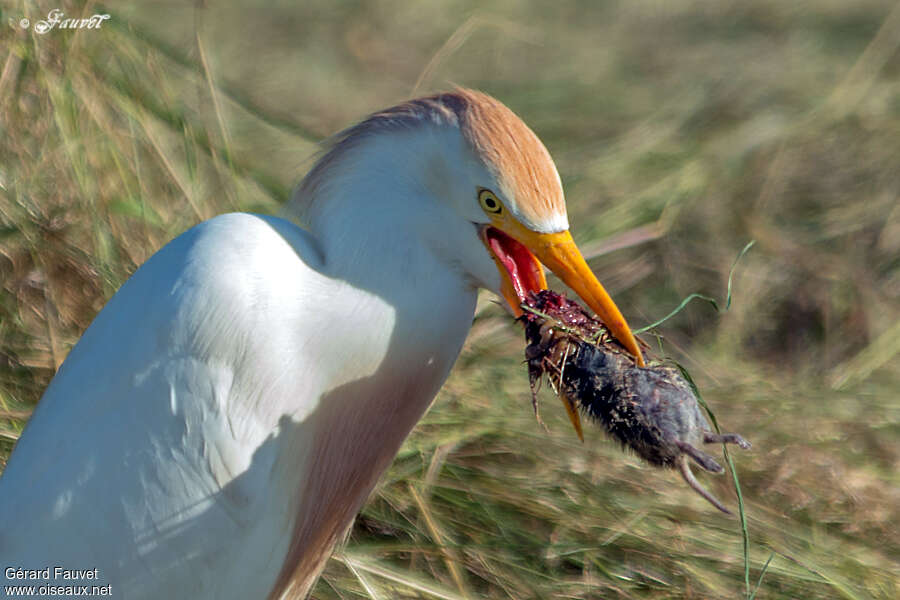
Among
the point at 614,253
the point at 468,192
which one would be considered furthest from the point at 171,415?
the point at 614,253

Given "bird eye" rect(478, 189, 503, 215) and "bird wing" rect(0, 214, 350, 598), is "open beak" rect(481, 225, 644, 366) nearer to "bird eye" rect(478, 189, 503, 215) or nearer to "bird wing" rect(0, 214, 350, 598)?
"bird eye" rect(478, 189, 503, 215)

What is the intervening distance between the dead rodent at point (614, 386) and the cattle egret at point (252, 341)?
0.04 metres

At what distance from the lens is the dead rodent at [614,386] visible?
1.29 metres

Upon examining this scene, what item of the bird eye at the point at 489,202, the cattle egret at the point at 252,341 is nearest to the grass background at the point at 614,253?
the cattle egret at the point at 252,341

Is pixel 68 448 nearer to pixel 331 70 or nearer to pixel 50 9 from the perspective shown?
pixel 50 9

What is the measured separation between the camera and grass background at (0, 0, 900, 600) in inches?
80.6

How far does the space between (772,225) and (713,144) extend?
31 centimetres

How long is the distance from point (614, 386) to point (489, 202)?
28 cm

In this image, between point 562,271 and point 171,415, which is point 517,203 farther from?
point 171,415

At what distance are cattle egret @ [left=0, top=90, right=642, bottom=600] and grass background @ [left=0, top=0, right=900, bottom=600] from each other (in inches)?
22.4

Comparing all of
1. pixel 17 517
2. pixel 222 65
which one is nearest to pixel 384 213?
pixel 17 517

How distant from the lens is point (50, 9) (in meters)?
2.38

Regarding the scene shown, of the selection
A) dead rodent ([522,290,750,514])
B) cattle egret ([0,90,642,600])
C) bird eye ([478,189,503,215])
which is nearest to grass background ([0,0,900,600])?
cattle egret ([0,90,642,600])

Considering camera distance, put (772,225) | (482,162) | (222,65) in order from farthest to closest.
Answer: (222,65), (772,225), (482,162)
